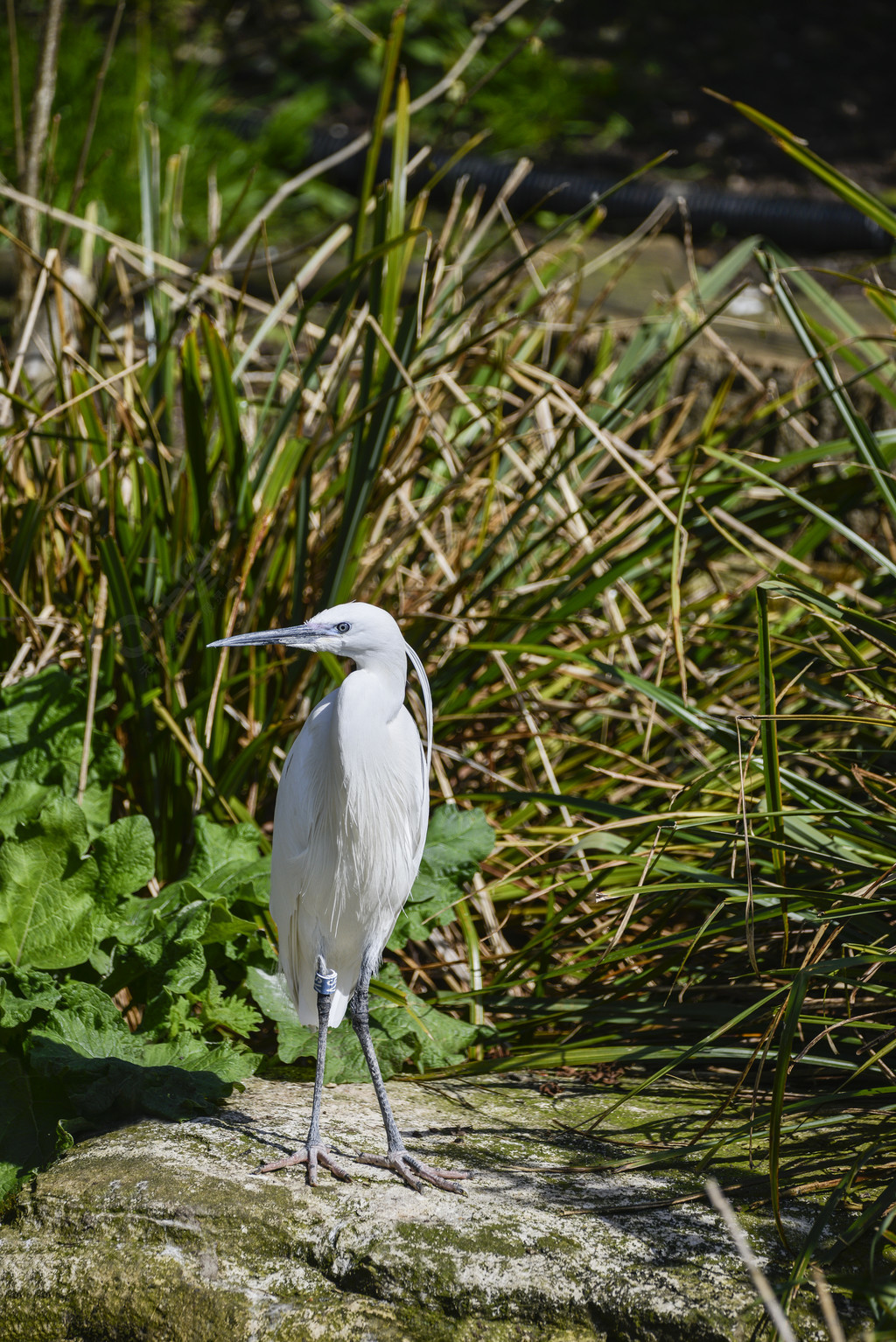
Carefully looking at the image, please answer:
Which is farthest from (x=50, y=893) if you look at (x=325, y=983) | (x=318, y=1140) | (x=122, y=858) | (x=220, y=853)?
(x=318, y=1140)

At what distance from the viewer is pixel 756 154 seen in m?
6.61

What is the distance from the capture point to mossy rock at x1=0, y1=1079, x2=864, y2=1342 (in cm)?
143

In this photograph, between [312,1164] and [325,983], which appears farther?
[325,983]

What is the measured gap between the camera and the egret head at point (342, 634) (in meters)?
1.50

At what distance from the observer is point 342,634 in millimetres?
1520

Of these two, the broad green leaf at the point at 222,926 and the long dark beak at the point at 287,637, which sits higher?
the long dark beak at the point at 287,637

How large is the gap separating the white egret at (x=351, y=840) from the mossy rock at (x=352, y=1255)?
8cm

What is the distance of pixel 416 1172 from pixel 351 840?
53 centimetres

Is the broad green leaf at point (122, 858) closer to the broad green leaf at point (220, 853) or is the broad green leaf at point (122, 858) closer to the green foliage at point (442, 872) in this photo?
the broad green leaf at point (220, 853)

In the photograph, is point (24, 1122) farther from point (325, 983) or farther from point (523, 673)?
point (523, 673)

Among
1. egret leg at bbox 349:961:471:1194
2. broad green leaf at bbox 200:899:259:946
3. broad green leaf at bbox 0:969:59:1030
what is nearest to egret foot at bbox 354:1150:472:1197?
egret leg at bbox 349:961:471:1194

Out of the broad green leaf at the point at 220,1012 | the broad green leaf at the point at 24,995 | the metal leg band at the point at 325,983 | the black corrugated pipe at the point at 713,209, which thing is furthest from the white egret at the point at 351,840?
the black corrugated pipe at the point at 713,209

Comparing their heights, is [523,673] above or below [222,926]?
above

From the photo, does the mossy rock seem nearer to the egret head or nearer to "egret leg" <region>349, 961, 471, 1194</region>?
"egret leg" <region>349, 961, 471, 1194</region>
